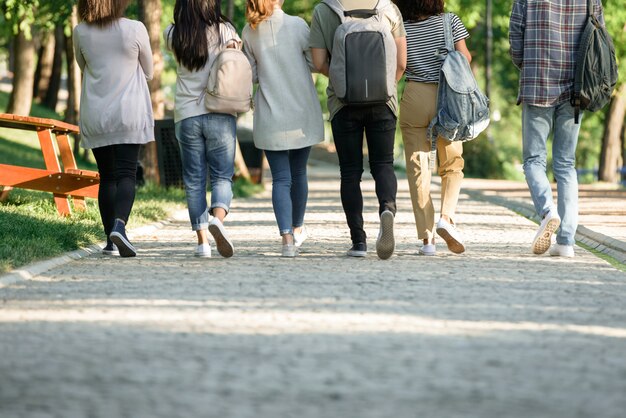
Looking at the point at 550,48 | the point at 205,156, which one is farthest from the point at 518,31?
the point at 205,156

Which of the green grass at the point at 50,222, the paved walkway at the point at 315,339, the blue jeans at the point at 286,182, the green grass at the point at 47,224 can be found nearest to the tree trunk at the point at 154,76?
the green grass at the point at 50,222

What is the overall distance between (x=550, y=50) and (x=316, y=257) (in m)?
2.38

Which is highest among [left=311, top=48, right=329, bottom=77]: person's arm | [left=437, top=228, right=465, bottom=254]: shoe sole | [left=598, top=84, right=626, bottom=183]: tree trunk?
[left=311, top=48, right=329, bottom=77]: person's arm

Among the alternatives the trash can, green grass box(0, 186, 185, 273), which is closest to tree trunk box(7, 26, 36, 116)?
the trash can

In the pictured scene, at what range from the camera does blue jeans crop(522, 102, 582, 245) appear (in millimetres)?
9992

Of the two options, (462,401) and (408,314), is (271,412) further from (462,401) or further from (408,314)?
(408,314)

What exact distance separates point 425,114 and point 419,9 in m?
0.78

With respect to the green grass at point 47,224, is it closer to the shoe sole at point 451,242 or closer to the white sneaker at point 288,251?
the white sneaker at point 288,251

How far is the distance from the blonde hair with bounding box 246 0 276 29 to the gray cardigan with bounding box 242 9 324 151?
5 centimetres

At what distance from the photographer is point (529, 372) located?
5039 mm

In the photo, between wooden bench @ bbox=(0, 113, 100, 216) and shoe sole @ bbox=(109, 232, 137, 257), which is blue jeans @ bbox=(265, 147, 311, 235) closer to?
shoe sole @ bbox=(109, 232, 137, 257)

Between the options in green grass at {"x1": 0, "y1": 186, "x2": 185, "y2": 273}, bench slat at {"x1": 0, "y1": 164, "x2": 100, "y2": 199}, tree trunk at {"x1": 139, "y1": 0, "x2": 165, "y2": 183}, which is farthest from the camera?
tree trunk at {"x1": 139, "y1": 0, "x2": 165, "y2": 183}

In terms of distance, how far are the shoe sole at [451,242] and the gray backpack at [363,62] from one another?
114 cm

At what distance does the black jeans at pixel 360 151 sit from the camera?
9.44 metres
